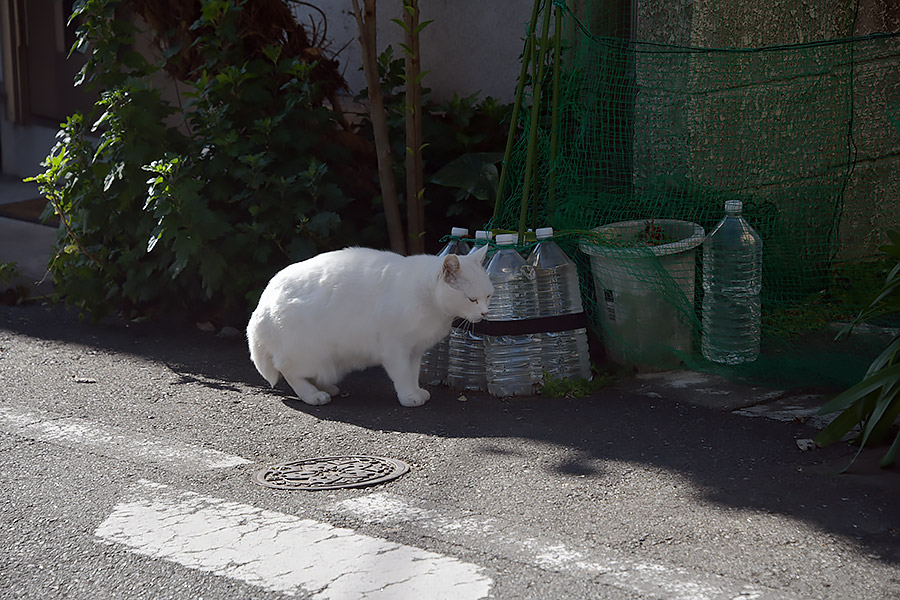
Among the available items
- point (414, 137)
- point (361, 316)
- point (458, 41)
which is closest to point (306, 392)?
point (361, 316)

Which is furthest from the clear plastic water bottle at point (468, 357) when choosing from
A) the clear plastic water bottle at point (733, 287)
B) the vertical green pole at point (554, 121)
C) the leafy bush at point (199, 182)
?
the leafy bush at point (199, 182)

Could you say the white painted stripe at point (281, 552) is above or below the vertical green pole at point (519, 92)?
below

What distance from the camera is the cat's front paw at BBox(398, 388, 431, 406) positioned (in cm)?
504

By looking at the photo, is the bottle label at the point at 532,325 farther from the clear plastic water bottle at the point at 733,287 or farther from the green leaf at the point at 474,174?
the green leaf at the point at 474,174

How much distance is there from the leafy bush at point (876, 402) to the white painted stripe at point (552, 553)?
119 cm

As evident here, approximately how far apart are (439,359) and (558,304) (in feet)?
2.36

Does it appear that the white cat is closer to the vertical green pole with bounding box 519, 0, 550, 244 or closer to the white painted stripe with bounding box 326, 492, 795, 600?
the vertical green pole with bounding box 519, 0, 550, 244

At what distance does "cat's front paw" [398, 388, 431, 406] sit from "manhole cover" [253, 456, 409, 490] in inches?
29.1

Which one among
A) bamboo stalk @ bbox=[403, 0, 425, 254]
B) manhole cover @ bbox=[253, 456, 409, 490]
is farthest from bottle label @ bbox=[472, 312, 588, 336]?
bamboo stalk @ bbox=[403, 0, 425, 254]

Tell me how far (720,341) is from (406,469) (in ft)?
6.62

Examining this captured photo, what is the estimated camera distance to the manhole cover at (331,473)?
4020 mm

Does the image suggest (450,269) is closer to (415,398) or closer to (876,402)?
(415,398)

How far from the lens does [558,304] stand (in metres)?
5.29

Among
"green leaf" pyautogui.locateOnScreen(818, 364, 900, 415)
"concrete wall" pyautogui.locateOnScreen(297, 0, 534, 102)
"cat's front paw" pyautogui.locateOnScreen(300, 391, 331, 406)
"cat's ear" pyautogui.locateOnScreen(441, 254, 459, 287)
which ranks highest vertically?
"concrete wall" pyautogui.locateOnScreen(297, 0, 534, 102)
